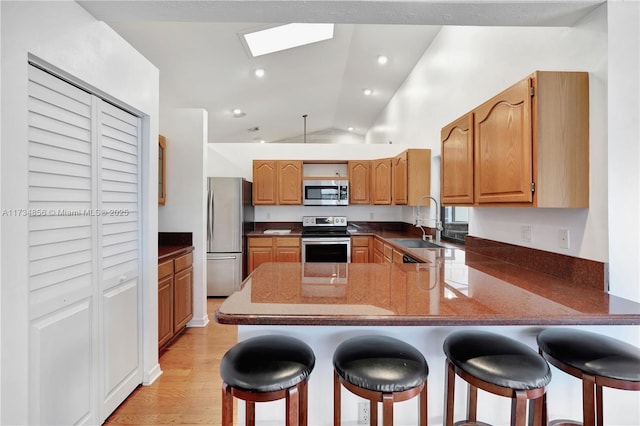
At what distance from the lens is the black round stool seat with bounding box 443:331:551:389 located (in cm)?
98

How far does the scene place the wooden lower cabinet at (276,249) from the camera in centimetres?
427

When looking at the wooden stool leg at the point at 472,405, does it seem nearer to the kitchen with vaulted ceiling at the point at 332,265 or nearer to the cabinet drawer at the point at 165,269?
the kitchen with vaulted ceiling at the point at 332,265

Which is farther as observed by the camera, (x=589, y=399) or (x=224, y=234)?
(x=224, y=234)

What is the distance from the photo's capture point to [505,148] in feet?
5.08

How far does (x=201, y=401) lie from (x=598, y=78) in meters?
2.85

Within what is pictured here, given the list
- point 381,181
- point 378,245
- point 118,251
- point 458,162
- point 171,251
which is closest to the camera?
point 118,251

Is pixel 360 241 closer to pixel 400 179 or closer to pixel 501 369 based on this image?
pixel 400 179

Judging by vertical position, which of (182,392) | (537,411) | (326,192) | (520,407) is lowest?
(182,392)

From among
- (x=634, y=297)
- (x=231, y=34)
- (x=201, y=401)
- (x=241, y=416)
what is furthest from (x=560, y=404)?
(x=231, y=34)

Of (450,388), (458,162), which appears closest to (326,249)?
(458,162)

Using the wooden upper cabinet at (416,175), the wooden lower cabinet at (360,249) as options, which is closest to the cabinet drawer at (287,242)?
the wooden lower cabinet at (360,249)

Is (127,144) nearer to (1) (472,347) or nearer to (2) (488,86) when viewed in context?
(1) (472,347)

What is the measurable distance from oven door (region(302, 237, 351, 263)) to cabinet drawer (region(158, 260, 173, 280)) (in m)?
2.01

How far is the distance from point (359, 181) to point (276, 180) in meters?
1.32
